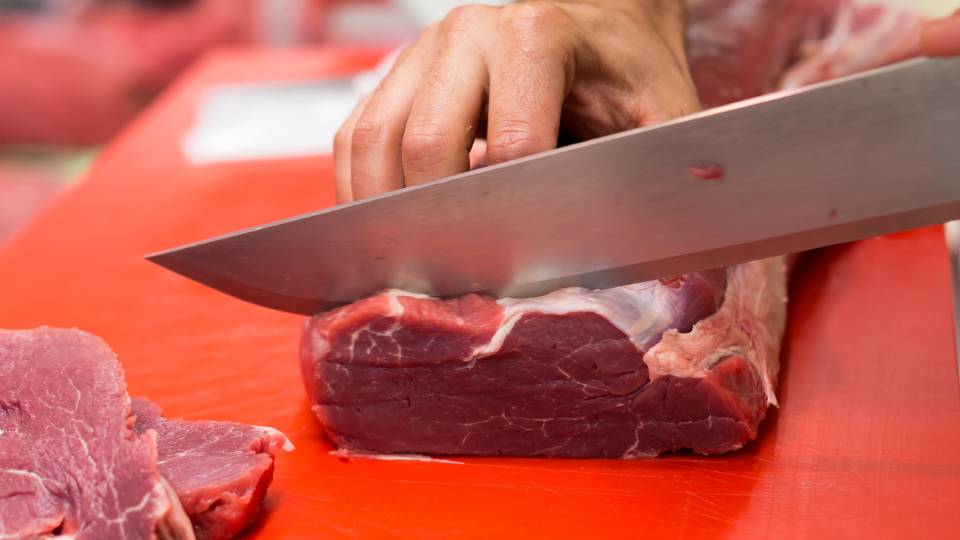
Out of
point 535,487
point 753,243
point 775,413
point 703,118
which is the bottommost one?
point 775,413

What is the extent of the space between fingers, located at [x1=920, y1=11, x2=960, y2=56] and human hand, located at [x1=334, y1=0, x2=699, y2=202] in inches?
35.7

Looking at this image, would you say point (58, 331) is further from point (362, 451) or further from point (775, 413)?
point (775, 413)

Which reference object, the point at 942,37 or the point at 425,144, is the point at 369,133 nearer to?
the point at 425,144

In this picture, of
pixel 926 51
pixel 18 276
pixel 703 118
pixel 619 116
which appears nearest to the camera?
pixel 926 51

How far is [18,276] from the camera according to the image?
4.21m

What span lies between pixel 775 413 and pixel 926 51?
114 cm

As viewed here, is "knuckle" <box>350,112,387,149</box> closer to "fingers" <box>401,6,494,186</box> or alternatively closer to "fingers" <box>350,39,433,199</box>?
"fingers" <box>350,39,433,199</box>

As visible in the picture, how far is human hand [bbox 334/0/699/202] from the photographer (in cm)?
282

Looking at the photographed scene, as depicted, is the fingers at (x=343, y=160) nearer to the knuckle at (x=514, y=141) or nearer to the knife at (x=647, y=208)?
the knife at (x=647, y=208)

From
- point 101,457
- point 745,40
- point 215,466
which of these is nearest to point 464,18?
point 215,466

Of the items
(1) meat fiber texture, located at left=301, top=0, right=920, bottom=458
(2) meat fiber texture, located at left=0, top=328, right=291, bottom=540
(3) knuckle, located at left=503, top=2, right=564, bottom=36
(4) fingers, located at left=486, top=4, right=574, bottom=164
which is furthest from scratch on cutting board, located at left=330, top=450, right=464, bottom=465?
(3) knuckle, located at left=503, top=2, right=564, bottom=36

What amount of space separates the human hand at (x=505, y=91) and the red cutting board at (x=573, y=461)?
0.77m

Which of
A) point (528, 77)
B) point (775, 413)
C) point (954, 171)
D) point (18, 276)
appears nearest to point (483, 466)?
point (775, 413)

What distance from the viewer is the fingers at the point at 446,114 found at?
111 inches
